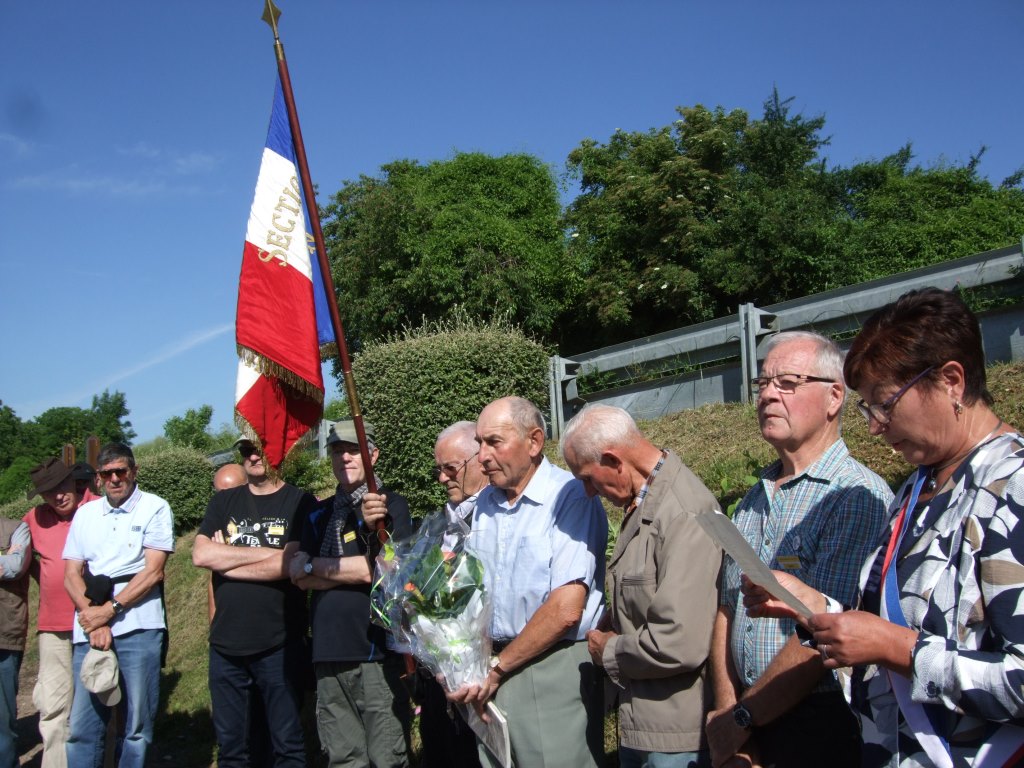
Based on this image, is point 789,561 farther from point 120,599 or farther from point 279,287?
point 120,599

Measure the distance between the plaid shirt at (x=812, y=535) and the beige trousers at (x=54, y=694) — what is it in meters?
4.96

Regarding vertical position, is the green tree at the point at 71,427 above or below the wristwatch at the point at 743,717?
above

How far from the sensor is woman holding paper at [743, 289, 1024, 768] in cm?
177

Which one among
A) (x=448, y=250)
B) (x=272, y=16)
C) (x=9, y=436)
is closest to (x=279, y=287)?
(x=272, y=16)

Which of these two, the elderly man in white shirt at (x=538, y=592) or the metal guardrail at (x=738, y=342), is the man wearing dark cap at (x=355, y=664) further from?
the metal guardrail at (x=738, y=342)

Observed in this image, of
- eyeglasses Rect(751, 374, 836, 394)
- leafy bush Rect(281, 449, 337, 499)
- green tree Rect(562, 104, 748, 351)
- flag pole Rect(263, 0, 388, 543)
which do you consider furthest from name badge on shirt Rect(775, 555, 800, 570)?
green tree Rect(562, 104, 748, 351)

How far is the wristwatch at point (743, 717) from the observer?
8.46ft

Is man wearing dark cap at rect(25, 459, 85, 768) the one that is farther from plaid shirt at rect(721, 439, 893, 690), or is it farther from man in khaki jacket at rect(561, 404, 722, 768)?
plaid shirt at rect(721, 439, 893, 690)

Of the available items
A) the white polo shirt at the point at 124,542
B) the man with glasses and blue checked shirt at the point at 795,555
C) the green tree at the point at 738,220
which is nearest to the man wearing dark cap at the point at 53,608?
the white polo shirt at the point at 124,542

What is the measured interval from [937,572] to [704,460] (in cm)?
509

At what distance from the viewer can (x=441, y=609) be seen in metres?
3.33

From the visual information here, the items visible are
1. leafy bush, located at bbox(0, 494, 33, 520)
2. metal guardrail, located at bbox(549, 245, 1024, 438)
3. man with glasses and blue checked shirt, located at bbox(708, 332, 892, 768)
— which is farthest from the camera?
leafy bush, located at bbox(0, 494, 33, 520)

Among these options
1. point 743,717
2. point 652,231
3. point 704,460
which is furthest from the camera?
point 652,231

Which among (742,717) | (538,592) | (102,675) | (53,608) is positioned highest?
(538,592)
